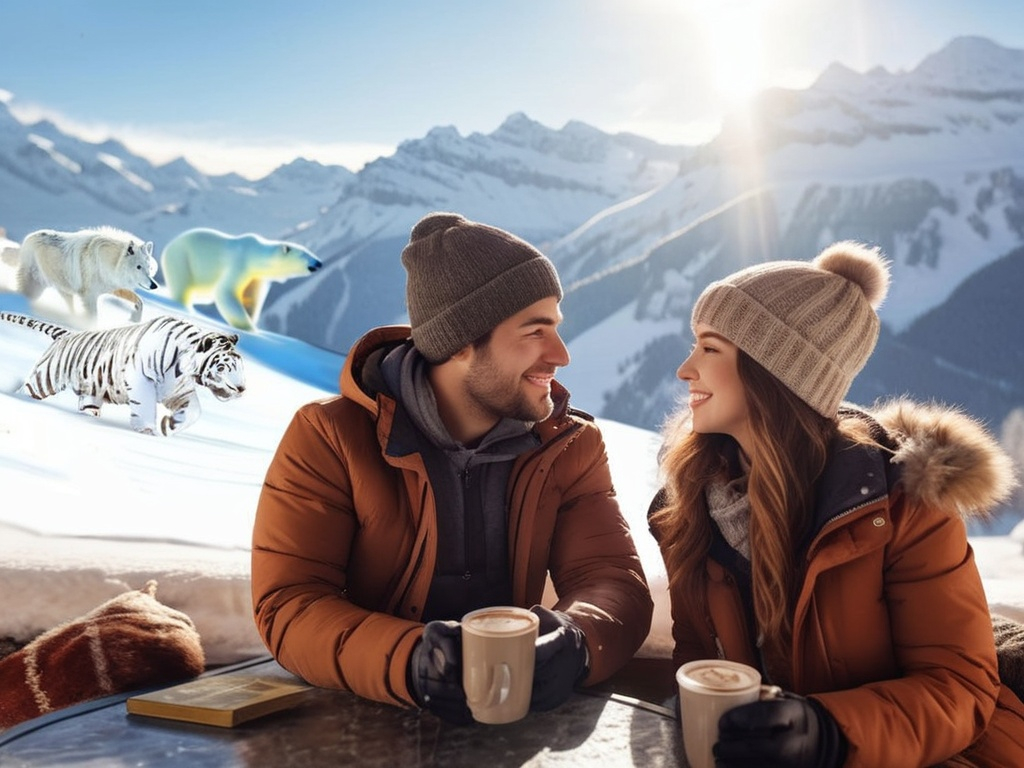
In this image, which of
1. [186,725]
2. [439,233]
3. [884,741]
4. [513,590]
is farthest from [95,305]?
[884,741]

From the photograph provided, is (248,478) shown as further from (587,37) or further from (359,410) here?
(587,37)

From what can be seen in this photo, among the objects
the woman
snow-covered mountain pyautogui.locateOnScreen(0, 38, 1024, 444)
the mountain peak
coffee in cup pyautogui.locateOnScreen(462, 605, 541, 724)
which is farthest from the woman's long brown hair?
the mountain peak

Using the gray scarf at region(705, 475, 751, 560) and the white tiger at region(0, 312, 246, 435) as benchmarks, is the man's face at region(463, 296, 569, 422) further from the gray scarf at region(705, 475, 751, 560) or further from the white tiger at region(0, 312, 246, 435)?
the white tiger at region(0, 312, 246, 435)

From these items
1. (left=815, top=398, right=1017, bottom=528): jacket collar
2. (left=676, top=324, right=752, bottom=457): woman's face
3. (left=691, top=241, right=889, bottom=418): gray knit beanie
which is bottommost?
(left=815, top=398, right=1017, bottom=528): jacket collar

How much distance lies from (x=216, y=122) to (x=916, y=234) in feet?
7.68

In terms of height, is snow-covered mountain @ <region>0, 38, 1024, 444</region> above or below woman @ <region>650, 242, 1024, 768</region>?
above

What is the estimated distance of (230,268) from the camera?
314cm

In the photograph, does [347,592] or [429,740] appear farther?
[347,592]

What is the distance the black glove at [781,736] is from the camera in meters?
0.96

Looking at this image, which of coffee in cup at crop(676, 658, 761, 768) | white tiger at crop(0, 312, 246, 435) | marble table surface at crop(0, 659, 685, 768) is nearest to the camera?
coffee in cup at crop(676, 658, 761, 768)

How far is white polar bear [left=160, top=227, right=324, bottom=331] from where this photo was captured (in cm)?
308

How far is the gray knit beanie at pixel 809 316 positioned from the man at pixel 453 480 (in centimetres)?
31

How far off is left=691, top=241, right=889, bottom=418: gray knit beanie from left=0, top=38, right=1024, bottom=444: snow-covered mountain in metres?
1.73

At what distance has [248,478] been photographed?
292 cm
